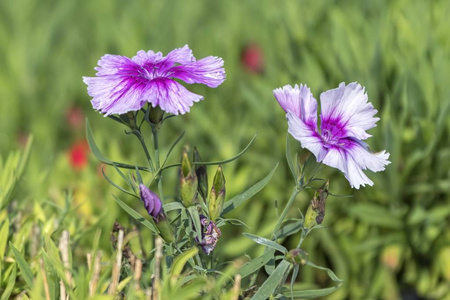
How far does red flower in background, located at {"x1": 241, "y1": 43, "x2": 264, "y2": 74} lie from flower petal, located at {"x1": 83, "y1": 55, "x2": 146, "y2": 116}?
163cm

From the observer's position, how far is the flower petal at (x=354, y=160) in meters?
0.92

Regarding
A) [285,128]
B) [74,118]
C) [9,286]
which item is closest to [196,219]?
[9,286]

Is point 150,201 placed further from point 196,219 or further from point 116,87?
point 116,87

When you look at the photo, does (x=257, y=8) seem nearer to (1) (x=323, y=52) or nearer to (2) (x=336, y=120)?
(1) (x=323, y=52)

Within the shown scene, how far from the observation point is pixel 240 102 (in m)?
2.42

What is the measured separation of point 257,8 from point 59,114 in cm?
100

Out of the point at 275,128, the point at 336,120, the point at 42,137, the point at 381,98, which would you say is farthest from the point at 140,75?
the point at 42,137

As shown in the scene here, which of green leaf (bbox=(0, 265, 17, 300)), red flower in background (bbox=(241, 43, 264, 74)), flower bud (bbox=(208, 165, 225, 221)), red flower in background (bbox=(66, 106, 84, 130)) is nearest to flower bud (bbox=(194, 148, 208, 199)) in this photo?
flower bud (bbox=(208, 165, 225, 221))

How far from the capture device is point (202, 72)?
0.99 meters

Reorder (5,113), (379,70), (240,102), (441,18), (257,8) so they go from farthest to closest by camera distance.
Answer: (257,8) → (5,113) → (240,102) → (441,18) → (379,70)

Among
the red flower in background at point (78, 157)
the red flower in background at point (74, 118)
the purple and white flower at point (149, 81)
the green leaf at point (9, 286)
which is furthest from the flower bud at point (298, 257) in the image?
the red flower in background at point (74, 118)

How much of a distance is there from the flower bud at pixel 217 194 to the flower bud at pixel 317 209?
143mm

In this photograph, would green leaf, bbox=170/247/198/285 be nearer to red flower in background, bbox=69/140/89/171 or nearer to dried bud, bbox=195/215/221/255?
dried bud, bbox=195/215/221/255

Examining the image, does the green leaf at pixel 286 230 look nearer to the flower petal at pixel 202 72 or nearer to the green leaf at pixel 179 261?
the green leaf at pixel 179 261
